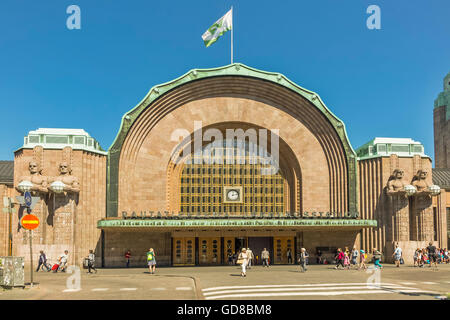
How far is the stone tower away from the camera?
217 ft

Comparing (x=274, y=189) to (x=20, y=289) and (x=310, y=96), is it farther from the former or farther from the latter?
(x=20, y=289)

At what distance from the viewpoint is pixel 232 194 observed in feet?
132

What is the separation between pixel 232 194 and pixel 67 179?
13.0 metres

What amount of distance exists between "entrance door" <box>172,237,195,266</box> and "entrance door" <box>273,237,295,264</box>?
6.41 metres

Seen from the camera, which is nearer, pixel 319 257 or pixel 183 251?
pixel 183 251

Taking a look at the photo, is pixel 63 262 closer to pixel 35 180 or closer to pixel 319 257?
pixel 35 180

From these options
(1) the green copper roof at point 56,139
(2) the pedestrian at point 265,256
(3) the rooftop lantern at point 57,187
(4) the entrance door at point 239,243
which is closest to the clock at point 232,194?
(4) the entrance door at point 239,243

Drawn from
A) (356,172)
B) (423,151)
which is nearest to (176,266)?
(356,172)

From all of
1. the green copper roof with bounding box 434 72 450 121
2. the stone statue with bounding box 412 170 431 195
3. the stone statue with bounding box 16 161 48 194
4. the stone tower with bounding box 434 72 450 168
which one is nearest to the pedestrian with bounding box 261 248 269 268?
the stone statue with bounding box 412 170 431 195

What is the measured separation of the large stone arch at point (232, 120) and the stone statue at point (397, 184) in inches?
112

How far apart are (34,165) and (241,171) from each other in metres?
15.8

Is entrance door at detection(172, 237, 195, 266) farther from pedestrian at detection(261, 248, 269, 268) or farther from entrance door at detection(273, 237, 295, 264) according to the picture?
entrance door at detection(273, 237, 295, 264)

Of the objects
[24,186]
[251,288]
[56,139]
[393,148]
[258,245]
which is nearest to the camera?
[251,288]
